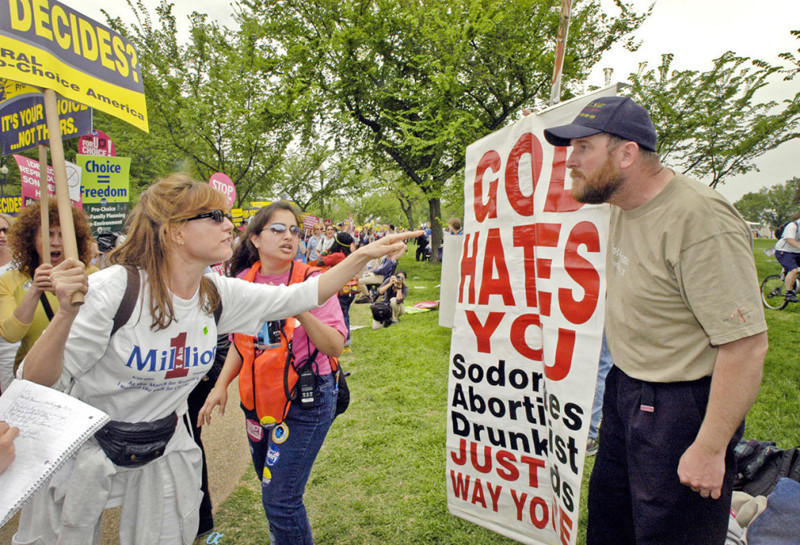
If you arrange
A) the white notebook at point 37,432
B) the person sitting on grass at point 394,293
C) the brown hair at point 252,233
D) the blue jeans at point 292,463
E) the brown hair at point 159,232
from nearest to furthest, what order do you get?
1. the white notebook at point 37,432
2. the brown hair at point 159,232
3. the blue jeans at point 292,463
4. the brown hair at point 252,233
5. the person sitting on grass at point 394,293

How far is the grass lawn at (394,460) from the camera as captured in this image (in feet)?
9.82

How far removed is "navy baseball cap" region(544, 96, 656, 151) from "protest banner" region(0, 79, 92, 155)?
2453 millimetres

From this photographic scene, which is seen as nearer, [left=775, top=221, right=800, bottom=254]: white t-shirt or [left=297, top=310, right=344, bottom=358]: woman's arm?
[left=297, top=310, right=344, bottom=358]: woman's arm

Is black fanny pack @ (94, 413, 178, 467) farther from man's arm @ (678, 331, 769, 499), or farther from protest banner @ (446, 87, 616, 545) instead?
man's arm @ (678, 331, 769, 499)

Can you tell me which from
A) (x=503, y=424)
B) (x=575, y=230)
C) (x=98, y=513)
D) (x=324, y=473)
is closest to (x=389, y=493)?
(x=324, y=473)

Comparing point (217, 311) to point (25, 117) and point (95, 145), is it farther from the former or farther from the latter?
point (95, 145)

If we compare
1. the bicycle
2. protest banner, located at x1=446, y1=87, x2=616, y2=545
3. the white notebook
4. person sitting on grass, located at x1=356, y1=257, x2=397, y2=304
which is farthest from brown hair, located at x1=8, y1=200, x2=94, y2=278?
the bicycle

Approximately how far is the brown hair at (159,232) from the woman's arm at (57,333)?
25cm

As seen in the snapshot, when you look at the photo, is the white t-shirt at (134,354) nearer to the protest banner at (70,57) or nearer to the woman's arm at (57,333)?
the woman's arm at (57,333)

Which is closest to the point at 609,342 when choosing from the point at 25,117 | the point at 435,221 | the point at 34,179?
the point at 25,117

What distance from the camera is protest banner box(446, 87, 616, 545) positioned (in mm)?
2146

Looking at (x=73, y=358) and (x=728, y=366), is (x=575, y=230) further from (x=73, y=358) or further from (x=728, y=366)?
(x=73, y=358)

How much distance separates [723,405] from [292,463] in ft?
5.97

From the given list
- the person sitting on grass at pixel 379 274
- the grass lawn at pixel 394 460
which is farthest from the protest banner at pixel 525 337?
the person sitting on grass at pixel 379 274
